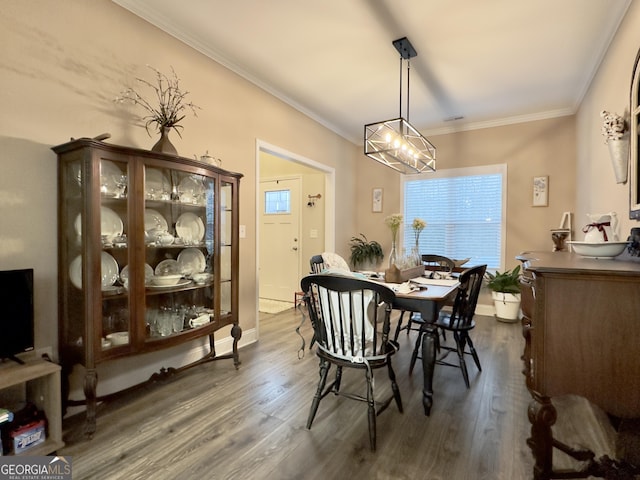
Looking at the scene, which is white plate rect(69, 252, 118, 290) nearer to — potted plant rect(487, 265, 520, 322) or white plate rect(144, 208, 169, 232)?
white plate rect(144, 208, 169, 232)

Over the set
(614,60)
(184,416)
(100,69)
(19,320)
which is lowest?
(184,416)

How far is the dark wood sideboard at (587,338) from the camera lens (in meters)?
1.17

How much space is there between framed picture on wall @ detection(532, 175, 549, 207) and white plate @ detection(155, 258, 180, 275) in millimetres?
4554

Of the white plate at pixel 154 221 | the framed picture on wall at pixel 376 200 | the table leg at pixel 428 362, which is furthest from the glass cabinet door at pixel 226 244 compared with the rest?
the framed picture on wall at pixel 376 200

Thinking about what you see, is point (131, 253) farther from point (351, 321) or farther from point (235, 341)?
point (351, 321)

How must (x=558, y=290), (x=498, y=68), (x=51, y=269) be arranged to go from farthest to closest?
1. (x=498, y=68)
2. (x=51, y=269)
3. (x=558, y=290)

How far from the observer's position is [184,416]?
6.67 ft

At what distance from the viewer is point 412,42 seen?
274cm

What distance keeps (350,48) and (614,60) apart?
2.10m

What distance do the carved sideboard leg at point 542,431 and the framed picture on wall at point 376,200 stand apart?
14.2ft

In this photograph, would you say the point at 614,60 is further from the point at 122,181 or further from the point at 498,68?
the point at 122,181

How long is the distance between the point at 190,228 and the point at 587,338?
250cm

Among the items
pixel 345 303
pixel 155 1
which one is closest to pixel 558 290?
pixel 345 303

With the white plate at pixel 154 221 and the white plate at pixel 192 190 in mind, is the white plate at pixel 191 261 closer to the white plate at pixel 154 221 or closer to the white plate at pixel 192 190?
the white plate at pixel 154 221
